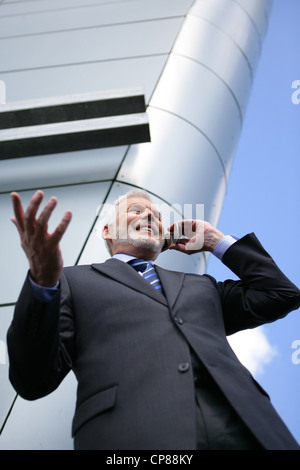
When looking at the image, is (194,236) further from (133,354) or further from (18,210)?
(18,210)

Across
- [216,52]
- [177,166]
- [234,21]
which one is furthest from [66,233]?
[234,21]

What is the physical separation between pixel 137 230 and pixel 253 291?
58cm

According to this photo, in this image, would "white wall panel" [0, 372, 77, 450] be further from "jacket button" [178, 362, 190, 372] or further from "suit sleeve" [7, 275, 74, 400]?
"jacket button" [178, 362, 190, 372]

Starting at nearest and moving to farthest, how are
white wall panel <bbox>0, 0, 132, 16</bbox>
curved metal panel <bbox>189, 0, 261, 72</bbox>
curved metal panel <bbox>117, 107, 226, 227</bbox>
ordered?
curved metal panel <bbox>117, 107, 226, 227</bbox> → curved metal panel <bbox>189, 0, 261, 72</bbox> → white wall panel <bbox>0, 0, 132, 16</bbox>

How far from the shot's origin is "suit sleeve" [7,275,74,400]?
4.69 feet

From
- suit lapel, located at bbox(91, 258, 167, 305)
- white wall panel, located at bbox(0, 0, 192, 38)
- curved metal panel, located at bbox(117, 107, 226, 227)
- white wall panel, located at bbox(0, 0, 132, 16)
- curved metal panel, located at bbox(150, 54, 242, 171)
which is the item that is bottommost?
suit lapel, located at bbox(91, 258, 167, 305)

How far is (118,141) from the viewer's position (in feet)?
11.3

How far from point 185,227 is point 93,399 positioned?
1.10 meters

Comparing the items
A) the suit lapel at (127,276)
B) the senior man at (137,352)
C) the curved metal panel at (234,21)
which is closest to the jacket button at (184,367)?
the senior man at (137,352)

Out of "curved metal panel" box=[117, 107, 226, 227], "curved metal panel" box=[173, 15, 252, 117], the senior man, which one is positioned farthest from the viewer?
"curved metal panel" box=[173, 15, 252, 117]

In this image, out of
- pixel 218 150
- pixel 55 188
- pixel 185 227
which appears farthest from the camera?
pixel 218 150

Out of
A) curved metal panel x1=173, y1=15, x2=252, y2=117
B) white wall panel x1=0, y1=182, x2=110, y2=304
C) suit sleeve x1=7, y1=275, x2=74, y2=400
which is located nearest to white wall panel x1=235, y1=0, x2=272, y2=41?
curved metal panel x1=173, y1=15, x2=252, y2=117
